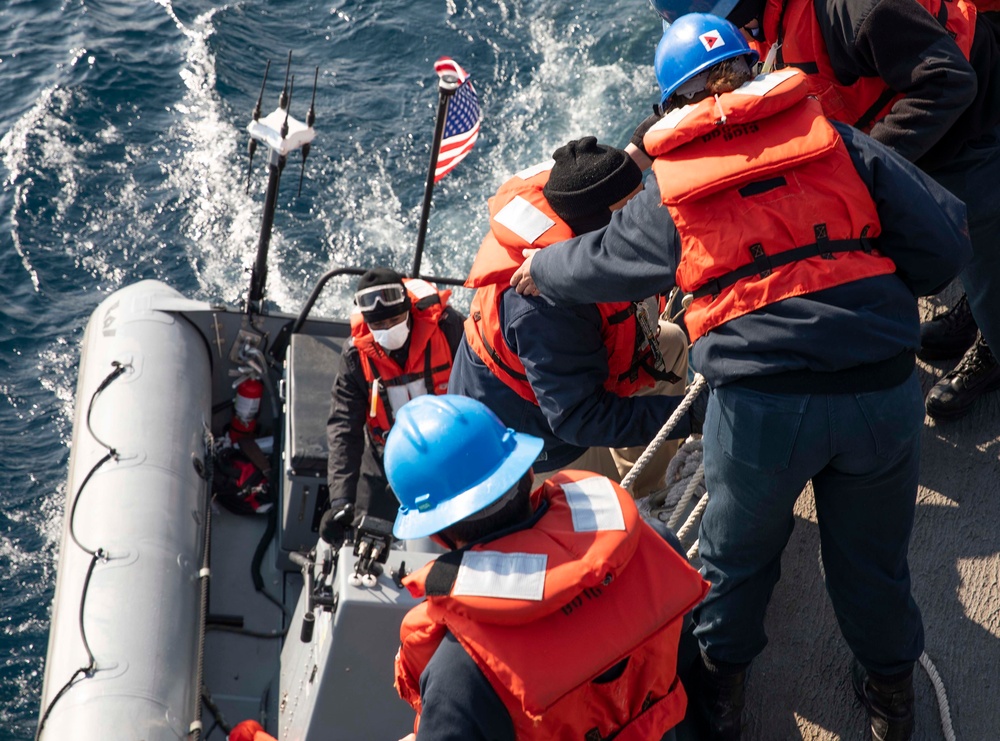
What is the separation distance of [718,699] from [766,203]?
130 cm

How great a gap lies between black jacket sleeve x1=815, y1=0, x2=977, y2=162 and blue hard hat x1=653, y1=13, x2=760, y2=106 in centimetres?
52

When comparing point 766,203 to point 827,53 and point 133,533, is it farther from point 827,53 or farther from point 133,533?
point 133,533

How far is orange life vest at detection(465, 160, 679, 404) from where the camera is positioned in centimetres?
276

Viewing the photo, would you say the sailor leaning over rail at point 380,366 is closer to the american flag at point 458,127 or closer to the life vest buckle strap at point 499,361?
the american flag at point 458,127

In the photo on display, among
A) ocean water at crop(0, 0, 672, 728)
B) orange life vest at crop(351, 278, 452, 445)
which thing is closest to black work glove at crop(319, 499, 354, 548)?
orange life vest at crop(351, 278, 452, 445)

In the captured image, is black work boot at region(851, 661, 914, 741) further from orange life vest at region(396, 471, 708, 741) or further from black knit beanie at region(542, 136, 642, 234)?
black knit beanie at region(542, 136, 642, 234)

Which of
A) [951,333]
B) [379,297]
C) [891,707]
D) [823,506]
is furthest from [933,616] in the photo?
[379,297]

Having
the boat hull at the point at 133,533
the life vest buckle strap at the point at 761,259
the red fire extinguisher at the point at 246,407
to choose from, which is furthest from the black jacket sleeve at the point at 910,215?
the red fire extinguisher at the point at 246,407

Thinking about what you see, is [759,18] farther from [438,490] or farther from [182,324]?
[182,324]

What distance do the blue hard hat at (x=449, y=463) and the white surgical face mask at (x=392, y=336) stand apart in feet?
7.86

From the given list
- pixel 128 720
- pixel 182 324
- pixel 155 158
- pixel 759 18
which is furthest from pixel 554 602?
pixel 155 158

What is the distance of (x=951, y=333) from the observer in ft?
12.5

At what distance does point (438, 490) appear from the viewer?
6.95 ft

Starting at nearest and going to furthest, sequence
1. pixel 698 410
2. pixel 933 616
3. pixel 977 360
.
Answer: pixel 698 410 → pixel 933 616 → pixel 977 360
